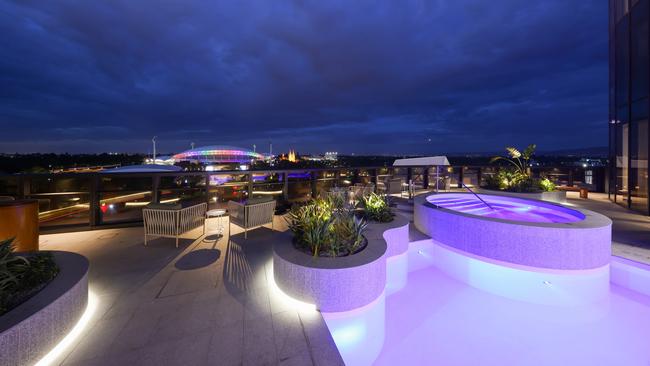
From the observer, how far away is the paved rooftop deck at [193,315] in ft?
6.01

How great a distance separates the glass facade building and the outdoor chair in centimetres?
1001

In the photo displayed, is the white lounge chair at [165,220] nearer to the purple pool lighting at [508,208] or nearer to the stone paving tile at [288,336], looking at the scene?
the stone paving tile at [288,336]

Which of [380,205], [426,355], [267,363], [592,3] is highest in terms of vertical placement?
[592,3]

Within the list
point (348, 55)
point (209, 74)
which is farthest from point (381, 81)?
point (209, 74)

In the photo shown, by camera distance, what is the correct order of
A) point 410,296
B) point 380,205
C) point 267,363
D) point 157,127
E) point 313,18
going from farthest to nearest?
point 157,127
point 313,18
point 380,205
point 410,296
point 267,363

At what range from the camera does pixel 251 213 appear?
4.69 m

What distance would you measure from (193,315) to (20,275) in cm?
148

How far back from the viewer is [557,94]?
22.0m

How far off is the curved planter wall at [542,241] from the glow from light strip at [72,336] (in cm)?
512

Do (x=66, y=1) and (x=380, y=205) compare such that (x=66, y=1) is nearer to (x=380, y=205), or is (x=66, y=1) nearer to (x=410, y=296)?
(x=380, y=205)

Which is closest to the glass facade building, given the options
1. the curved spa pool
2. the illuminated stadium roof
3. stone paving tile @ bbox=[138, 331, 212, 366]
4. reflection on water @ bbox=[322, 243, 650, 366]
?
the curved spa pool

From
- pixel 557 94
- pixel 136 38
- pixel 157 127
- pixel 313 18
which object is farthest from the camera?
pixel 157 127

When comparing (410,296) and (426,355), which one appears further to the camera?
(410,296)

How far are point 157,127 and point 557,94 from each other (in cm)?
4682
